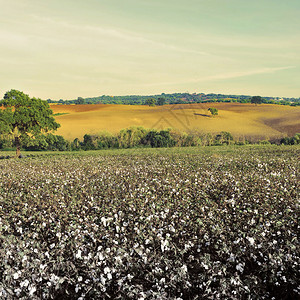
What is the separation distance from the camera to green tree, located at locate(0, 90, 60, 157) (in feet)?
103

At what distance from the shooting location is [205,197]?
10.4 metres

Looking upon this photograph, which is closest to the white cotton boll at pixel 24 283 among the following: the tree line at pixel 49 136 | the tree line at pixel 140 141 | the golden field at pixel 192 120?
the tree line at pixel 49 136

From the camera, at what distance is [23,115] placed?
31.4 metres

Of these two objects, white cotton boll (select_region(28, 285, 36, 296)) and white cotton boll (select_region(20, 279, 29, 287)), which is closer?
white cotton boll (select_region(28, 285, 36, 296))

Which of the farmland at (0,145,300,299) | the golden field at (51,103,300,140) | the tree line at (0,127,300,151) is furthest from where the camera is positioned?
the golden field at (51,103,300,140)

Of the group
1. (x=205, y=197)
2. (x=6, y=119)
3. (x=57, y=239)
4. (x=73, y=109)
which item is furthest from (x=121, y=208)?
(x=73, y=109)

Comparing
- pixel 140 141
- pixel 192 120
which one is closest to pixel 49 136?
pixel 140 141

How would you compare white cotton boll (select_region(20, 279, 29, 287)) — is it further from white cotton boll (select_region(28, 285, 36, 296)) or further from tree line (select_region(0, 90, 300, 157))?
tree line (select_region(0, 90, 300, 157))

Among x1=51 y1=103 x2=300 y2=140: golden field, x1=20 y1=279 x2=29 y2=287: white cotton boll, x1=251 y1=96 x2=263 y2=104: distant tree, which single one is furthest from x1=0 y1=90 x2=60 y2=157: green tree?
x1=251 y1=96 x2=263 y2=104: distant tree

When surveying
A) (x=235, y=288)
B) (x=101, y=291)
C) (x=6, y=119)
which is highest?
(x=6, y=119)

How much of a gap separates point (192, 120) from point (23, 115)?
175ft

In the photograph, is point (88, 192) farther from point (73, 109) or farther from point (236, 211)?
point (73, 109)

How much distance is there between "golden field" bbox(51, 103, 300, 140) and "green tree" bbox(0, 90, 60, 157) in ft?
77.4

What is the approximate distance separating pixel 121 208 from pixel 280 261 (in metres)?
5.37
